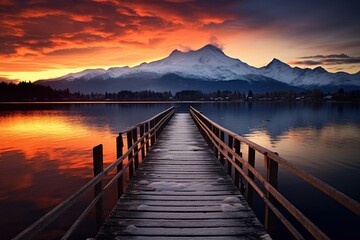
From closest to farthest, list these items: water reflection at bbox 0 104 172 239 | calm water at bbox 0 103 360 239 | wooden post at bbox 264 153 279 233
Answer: wooden post at bbox 264 153 279 233 < calm water at bbox 0 103 360 239 < water reflection at bbox 0 104 172 239

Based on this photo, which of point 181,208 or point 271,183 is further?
point 181,208

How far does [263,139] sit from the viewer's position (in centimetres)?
3453

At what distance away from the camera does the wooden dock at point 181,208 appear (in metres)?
4.68

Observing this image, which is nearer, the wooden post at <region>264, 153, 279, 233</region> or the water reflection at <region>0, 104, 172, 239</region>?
the wooden post at <region>264, 153, 279, 233</region>

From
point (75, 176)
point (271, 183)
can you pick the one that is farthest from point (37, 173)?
point (271, 183)

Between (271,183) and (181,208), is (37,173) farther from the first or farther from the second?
(271,183)

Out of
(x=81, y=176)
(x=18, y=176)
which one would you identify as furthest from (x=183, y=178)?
(x=18, y=176)

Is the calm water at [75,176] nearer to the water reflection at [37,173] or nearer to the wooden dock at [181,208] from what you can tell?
the water reflection at [37,173]

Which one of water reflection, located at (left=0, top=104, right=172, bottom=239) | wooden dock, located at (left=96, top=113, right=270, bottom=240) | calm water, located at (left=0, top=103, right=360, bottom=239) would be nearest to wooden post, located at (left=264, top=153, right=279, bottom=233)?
wooden dock, located at (left=96, top=113, right=270, bottom=240)

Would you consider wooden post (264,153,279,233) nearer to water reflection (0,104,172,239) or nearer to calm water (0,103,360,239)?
calm water (0,103,360,239)

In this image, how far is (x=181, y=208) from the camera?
5699 millimetres

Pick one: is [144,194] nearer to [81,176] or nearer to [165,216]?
[165,216]

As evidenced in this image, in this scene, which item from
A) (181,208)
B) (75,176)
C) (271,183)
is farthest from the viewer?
(75,176)

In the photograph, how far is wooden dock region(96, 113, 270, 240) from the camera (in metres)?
4.68
